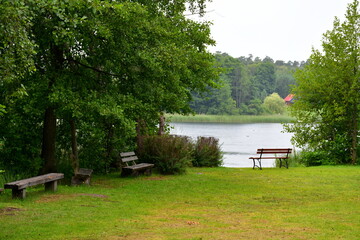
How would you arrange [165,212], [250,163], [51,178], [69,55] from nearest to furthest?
[165,212] → [51,178] → [69,55] → [250,163]

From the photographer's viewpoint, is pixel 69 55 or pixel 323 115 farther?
pixel 323 115

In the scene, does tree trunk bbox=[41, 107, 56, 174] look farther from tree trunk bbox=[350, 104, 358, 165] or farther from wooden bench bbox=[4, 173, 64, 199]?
tree trunk bbox=[350, 104, 358, 165]

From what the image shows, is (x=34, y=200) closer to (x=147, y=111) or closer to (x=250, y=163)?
(x=147, y=111)

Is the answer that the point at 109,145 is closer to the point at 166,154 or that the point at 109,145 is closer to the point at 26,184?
the point at 166,154

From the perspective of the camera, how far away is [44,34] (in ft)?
37.2

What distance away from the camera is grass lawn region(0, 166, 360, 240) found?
6.71 meters

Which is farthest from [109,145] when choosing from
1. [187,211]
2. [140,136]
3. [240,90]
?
[240,90]

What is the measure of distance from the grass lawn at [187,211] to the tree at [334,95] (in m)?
7.66

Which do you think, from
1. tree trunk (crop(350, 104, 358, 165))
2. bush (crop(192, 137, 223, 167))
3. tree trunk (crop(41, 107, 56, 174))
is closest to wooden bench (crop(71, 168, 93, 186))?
tree trunk (crop(41, 107, 56, 174))

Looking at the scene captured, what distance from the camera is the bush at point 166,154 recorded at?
50.7 feet

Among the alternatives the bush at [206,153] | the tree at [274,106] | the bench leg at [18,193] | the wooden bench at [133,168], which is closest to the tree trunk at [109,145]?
the wooden bench at [133,168]

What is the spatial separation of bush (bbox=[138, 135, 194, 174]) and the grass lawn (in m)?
1.72

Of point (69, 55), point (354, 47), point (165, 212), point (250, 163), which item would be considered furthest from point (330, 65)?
point (165, 212)

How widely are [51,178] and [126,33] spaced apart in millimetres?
4097
